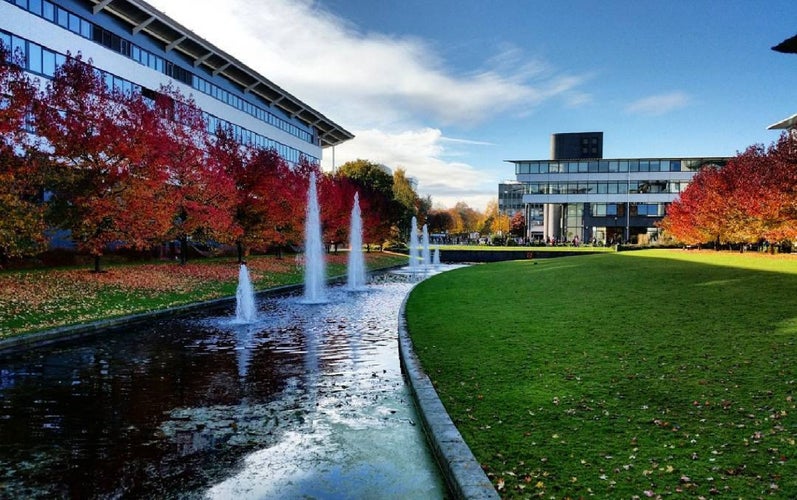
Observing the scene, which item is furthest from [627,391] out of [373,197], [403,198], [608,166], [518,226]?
[518,226]

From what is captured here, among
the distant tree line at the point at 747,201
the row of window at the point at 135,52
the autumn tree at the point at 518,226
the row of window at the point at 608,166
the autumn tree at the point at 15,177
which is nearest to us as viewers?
the autumn tree at the point at 15,177

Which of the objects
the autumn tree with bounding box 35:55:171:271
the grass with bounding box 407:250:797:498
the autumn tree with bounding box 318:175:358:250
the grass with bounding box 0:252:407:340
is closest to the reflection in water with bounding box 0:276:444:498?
the grass with bounding box 407:250:797:498

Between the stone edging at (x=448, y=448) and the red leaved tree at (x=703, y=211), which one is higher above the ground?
the red leaved tree at (x=703, y=211)

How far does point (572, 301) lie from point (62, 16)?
37.0 meters

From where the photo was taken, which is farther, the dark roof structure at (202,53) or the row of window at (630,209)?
the row of window at (630,209)

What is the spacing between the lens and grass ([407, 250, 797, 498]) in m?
5.05

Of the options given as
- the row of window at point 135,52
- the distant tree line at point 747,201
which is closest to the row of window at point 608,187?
the distant tree line at point 747,201

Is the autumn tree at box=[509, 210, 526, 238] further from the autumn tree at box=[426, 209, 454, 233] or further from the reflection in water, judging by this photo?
the reflection in water

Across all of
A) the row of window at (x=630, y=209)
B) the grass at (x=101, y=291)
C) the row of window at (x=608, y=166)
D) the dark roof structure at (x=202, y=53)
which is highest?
the dark roof structure at (x=202, y=53)

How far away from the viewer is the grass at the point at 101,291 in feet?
52.3

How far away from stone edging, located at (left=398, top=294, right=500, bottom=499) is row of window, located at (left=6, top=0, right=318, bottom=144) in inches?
1429

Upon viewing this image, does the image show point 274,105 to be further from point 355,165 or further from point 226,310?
point 226,310

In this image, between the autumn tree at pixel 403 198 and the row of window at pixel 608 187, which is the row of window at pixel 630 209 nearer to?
the row of window at pixel 608 187

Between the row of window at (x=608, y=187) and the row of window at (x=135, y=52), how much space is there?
54.9 metres
